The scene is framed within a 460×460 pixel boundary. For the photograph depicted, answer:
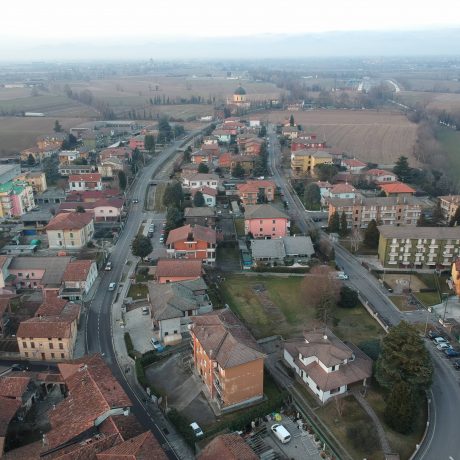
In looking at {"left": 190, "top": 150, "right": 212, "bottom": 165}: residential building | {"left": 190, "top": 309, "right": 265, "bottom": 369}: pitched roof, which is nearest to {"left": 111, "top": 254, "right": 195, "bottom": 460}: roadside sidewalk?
{"left": 190, "top": 309, "right": 265, "bottom": 369}: pitched roof

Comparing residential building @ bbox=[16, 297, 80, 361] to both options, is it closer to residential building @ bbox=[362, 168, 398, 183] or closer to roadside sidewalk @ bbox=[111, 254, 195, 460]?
roadside sidewalk @ bbox=[111, 254, 195, 460]

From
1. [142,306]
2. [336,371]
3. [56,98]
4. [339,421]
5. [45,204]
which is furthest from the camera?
[56,98]

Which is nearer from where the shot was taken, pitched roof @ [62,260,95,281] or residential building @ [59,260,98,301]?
residential building @ [59,260,98,301]

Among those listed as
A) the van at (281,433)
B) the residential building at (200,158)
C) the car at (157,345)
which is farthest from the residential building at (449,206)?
the van at (281,433)

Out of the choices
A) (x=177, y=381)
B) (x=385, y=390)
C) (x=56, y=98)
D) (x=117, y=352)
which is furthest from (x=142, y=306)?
(x=56, y=98)

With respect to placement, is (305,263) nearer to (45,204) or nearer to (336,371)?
(336,371)

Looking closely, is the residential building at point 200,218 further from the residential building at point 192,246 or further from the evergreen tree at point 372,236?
the evergreen tree at point 372,236
